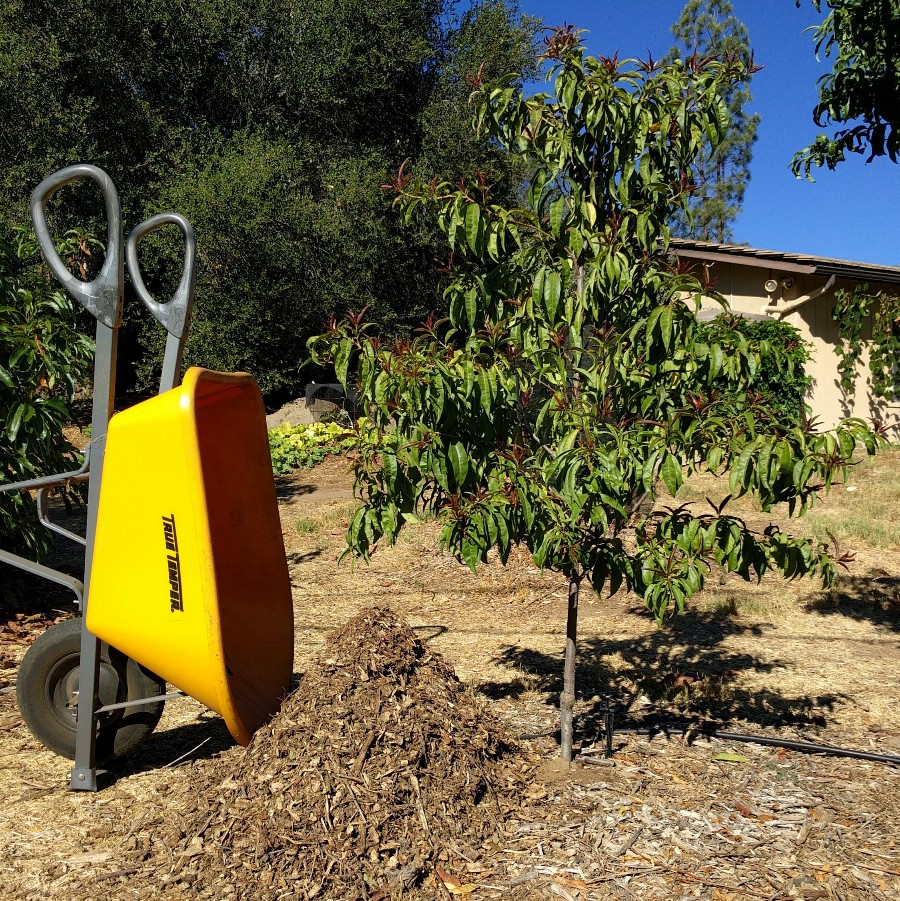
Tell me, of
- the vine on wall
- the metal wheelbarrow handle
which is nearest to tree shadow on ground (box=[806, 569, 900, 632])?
the metal wheelbarrow handle

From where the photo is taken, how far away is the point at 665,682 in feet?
18.1

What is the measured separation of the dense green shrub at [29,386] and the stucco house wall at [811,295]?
9.34 m

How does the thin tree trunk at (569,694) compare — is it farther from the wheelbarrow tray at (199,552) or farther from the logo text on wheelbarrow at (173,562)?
the logo text on wheelbarrow at (173,562)

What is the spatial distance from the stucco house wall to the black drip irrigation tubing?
382 inches

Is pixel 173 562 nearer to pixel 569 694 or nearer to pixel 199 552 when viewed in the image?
pixel 199 552

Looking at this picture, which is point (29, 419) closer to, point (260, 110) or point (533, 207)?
point (533, 207)

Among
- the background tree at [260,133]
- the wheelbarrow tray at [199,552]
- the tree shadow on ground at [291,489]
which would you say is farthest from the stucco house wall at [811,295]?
the wheelbarrow tray at [199,552]

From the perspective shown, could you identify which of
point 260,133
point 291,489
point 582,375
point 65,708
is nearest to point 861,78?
point 582,375

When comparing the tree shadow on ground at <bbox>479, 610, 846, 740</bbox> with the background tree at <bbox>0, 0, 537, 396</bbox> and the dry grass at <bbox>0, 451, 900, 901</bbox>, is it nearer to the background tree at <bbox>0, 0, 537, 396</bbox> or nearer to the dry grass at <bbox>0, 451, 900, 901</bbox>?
the dry grass at <bbox>0, 451, 900, 901</bbox>

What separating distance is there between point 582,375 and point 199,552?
71.4 inches

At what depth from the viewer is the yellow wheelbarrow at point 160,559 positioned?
351 cm

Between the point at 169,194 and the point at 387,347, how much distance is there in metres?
14.6

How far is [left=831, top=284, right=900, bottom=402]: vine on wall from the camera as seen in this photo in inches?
562

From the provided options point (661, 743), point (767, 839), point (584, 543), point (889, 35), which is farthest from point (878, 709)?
point (889, 35)
